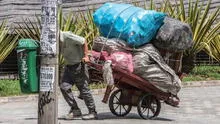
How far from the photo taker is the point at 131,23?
11031mm

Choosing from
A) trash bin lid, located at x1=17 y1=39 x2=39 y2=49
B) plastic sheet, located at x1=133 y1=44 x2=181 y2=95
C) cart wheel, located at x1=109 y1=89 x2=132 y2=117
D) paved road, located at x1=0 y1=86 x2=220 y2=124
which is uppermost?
trash bin lid, located at x1=17 y1=39 x2=39 y2=49

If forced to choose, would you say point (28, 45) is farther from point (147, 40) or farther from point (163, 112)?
point (163, 112)

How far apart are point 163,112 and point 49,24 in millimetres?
5913

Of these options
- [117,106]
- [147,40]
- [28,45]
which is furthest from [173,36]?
[28,45]

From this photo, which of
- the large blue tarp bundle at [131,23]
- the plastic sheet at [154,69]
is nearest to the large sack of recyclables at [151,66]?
the plastic sheet at [154,69]

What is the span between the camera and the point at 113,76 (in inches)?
424

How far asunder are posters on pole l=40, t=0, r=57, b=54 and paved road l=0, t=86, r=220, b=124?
3619 millimetres

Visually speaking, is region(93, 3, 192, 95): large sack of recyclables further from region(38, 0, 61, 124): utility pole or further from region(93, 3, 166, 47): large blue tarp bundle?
region(38, 0, 61, 124): utility pole

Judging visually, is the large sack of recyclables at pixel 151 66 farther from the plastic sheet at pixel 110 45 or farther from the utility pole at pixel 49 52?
the utility pole at pixel 49 52

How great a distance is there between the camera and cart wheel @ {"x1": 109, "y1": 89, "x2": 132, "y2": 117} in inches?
454

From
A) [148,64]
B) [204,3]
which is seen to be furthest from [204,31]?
[148,64]

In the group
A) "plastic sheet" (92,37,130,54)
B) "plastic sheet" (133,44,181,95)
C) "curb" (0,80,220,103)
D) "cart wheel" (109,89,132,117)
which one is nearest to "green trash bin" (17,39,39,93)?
"plastic sheet" (92,37,130,54)

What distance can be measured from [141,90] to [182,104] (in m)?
3.10

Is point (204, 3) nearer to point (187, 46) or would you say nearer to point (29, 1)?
point (29, 1)
